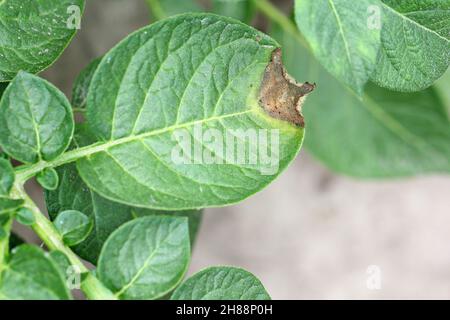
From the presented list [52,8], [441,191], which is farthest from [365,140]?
[52,8]

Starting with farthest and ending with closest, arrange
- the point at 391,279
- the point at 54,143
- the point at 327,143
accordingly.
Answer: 1. the point at 391,279
2. the point at 327,143
3. the point at 54,143

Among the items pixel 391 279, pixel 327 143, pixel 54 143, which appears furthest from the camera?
pixel 391 279

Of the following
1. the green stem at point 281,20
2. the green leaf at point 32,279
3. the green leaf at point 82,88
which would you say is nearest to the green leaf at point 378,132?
the green stem at point 281,20

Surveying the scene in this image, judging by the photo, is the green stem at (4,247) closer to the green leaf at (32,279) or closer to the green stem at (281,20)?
the green leaf at (32,279)

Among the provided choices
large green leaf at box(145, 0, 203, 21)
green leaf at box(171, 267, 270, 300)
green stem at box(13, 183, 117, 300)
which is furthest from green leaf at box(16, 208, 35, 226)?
large green leaf at box(145, 0, 203, 21)

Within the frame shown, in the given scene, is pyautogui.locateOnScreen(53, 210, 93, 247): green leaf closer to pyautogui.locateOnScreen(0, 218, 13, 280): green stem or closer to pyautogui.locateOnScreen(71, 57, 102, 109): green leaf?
pyautogui.locateOnScreen(0, 218, 13, 280): green stem

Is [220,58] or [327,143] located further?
[327,143]

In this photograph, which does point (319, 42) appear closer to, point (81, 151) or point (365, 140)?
point (81, 151)
